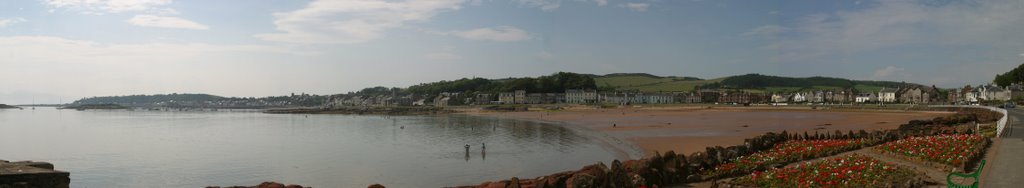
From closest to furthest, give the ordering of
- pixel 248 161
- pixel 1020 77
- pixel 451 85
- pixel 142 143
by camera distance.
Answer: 1. pixel 248 161
2. pixel 142 143
3. pixel 1020 77
4. pixel 451 85

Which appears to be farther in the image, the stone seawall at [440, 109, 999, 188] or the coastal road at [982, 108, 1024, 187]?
the stone seawall at [440, 109, 999, 188]

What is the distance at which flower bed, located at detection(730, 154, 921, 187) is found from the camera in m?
11.8

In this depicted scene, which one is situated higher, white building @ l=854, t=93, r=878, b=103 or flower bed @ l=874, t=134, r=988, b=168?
white building @ l=854, t=93, r=878, b=103

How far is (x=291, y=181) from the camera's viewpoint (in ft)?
62.3

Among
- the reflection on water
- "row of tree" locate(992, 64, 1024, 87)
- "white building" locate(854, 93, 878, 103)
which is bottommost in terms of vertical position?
the reflection on water

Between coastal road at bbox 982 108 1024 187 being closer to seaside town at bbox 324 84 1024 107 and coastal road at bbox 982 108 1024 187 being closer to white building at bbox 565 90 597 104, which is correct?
seaside town at bbox 324 84 1024 107

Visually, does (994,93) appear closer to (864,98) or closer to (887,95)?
(887,95)

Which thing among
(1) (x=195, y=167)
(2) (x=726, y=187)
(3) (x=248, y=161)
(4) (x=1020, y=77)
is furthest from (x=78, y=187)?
(4) (x=1020, y=77)

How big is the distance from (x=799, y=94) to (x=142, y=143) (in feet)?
410

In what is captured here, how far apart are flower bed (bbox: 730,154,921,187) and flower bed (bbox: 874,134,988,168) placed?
1.24 m

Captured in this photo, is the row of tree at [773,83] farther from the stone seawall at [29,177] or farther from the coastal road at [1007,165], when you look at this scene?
the stone seawall at [29,177]

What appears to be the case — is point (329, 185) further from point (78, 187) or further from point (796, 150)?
point (796, 150)

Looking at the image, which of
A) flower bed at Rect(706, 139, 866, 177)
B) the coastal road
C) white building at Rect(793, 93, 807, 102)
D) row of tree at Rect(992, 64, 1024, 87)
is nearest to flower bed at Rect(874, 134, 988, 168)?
the coastal road

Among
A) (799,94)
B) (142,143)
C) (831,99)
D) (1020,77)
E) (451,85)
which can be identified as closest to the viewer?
(142,143)
